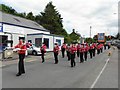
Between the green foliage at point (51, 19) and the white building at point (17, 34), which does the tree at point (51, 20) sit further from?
the white building at point (17, 34)

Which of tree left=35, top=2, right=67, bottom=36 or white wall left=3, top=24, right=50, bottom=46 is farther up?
tree left=35, top=2, right=67, bottom=36

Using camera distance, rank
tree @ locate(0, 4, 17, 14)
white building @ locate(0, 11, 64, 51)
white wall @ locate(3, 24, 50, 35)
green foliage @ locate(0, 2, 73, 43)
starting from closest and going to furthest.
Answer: white building @ locate(0, 11, 64, 51) → white wall @ locate(3, 24, 50, 35) → tree @ locate(0, 4, 17, 14) → green foliage @ locate(0, 2, 73, 43)

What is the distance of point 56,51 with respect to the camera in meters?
21.8

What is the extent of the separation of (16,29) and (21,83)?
32.9 m

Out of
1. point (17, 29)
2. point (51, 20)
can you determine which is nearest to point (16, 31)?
point (17, 29)

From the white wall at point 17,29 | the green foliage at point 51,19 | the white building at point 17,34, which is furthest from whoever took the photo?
the green foliage at point 51,19

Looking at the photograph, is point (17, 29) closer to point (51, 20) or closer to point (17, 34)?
point (17, 34)

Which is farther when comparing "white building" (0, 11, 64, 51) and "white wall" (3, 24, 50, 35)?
"white wall" (3, 24, 50, 35)

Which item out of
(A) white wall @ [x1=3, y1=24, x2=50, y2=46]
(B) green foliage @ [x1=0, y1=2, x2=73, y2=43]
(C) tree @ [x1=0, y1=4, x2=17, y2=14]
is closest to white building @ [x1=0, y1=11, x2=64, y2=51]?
(A) white wall @ [x1=3, y1=24, x2=50, y2=46]

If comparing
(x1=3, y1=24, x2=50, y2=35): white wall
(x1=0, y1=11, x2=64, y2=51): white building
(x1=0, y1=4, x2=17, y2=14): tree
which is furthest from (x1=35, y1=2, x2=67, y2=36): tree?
(x1=3, y1=24, x2=50, y2=35): white wall

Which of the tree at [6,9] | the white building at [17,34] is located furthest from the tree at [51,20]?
the white building at [17,34]

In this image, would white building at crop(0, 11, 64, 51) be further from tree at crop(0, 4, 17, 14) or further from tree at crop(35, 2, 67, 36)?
tree at crop(35, 2, 67, 36)

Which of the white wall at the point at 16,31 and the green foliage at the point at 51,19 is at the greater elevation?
the green foliage at the point at 51,19

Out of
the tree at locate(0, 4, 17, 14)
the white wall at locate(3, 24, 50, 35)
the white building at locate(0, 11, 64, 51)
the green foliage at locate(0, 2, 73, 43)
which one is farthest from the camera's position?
the green foliage at locate(0, 2, 73, 43)
